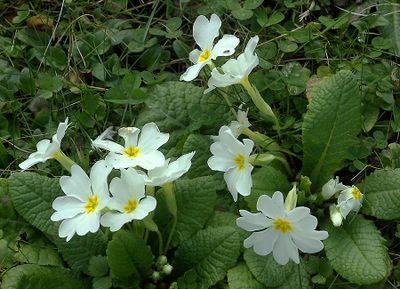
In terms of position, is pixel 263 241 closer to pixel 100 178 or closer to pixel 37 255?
pixel 100 178

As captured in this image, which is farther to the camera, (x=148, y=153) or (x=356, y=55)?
(x=356, y=55)

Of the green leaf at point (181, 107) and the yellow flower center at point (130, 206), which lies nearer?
the yellow flower center at point (130, 206)

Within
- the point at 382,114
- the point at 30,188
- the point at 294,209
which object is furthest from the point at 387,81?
the point at 30,188

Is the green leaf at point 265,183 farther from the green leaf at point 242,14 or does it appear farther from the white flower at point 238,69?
the green leaf at point 242,14

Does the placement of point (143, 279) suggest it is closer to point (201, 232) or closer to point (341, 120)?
point (201, 232)

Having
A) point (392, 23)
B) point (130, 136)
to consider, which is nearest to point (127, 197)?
point (130, 136)

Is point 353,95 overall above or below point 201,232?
above

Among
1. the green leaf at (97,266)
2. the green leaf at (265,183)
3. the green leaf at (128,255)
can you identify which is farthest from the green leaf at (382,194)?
the green leaf at (97,266)
